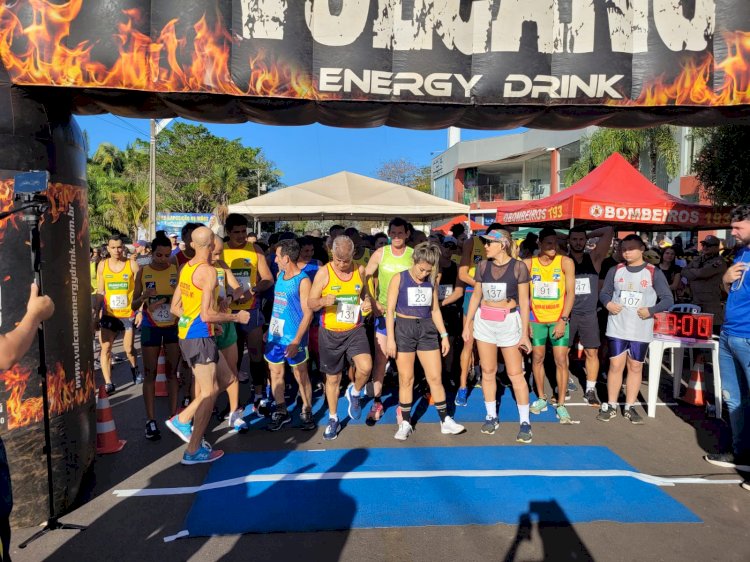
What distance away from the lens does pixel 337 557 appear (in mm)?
3184

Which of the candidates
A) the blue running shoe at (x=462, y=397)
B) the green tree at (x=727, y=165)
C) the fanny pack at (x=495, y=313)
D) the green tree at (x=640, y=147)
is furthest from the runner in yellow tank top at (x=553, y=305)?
the green tree at (x=640, y=147)

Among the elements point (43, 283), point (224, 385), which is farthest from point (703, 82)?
point (43, 283)

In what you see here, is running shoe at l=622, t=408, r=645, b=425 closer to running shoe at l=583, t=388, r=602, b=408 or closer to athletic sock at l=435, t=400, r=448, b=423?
running shoe at l=583, t=388, r=602, b=408

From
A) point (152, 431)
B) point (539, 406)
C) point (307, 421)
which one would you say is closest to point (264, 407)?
point (307, 421)

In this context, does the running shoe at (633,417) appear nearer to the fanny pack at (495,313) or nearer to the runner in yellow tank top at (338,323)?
the fanny pack at (495,313)

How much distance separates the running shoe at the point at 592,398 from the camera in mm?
6207

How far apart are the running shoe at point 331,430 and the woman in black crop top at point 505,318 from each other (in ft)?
5.11

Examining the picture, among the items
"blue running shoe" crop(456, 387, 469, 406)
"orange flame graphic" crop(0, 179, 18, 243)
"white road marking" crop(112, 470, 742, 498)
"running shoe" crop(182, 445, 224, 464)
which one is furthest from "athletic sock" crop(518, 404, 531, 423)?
"orange flame graphic" crop(0, 179, 18, 243)

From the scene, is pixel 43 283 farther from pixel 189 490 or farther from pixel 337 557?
pixel 337 557

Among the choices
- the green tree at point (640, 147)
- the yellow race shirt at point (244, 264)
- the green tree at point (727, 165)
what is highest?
the green tree at point (640, 147)

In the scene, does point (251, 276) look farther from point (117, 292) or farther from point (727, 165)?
point (727, 165)

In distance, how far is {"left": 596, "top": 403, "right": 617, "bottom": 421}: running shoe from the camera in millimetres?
5727

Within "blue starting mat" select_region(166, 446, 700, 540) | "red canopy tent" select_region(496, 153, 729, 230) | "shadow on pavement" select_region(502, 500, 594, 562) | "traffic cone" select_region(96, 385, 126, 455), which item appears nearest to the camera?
"shadow on pavement" select_region(502, 500, 594, 562)

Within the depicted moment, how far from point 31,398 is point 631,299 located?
5586 mm
